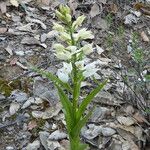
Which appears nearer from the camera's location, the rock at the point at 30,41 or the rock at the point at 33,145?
the rock at the point at 33,145

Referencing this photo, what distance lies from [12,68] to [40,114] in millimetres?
540

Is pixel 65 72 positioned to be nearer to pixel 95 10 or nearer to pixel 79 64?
pixel 79 64

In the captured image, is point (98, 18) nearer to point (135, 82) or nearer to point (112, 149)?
point (135, 82)

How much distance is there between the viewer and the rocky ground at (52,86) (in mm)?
2918

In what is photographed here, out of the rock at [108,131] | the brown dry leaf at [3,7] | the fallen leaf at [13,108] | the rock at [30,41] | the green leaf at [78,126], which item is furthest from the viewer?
the brown dry leaf at [3,7]

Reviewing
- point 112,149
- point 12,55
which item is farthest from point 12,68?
point 112,149

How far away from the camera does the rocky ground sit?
9.57 ft

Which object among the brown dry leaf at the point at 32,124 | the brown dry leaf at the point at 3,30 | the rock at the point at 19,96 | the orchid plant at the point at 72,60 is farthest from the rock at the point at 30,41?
the orchid plant at the point at 72,60

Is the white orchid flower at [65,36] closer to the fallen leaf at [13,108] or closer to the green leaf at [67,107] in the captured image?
the green leaf at [67,107]

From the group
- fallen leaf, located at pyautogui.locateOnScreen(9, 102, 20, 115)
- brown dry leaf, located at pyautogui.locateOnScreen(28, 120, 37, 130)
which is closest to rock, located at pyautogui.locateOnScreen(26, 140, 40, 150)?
brown dry leaf, located at pyautogui.locateOnScreen(28, 120, 37, 130)

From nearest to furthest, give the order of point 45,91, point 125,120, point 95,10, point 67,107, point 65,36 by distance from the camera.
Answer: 1. point 65,36
2. point 67,107
3. point 125,120
4. point 45,91
5. point 95,10

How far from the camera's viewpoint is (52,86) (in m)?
3.28

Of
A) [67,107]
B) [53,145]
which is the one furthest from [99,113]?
[67,107]

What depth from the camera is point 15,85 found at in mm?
3225
